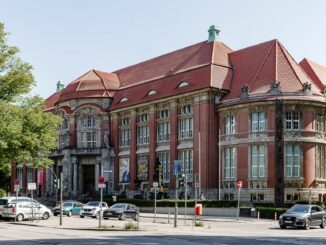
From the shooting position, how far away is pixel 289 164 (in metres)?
55.8

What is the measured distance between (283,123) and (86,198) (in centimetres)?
2715

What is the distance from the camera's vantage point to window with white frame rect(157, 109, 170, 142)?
6638cm

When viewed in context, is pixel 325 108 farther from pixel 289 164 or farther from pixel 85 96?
pixel 85 96

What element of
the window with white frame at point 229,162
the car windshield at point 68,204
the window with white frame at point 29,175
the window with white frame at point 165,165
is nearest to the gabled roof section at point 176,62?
the window with white frame at point 165,165

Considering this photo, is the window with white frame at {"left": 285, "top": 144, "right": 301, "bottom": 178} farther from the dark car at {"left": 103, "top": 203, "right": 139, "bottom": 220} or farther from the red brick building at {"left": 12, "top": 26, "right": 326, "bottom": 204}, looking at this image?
the dark car at {"left": 103, "top": 203, "right": 139, "bottom": 220}

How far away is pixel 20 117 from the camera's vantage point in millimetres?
43594

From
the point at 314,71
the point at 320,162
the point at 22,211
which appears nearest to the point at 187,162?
the point at 320,162

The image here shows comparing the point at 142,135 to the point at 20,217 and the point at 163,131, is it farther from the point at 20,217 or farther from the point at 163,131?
the point at 20,217

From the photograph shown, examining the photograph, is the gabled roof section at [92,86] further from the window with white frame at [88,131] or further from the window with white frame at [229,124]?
the window with white frame at [229,124]

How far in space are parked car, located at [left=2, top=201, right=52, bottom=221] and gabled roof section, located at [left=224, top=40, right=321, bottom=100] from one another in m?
25.6

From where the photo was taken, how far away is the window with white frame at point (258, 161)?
56.3 meters

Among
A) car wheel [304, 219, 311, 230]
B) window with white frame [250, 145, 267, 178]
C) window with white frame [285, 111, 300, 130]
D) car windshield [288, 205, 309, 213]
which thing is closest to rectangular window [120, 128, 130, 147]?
window with white frame [250, 145, 267, 178]

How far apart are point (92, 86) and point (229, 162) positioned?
25.1m

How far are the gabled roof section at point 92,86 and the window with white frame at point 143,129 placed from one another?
760cm
